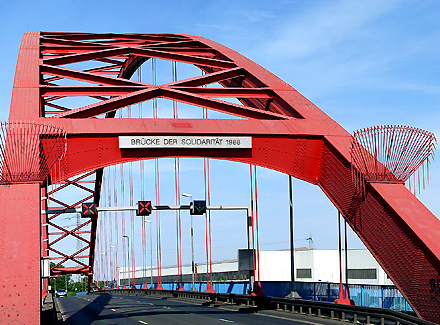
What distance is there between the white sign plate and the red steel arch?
0.21 metres

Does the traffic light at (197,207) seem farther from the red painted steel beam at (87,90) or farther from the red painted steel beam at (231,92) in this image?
the red painted steel beam at (87,90)

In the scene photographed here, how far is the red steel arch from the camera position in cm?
1468

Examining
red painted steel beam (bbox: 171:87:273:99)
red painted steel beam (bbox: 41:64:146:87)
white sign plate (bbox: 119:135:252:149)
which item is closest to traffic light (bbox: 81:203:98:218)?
red painted steel beam (bbox: 41:64:146:87)

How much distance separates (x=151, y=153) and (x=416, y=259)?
9178mm

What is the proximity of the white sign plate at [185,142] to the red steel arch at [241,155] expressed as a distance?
21cm

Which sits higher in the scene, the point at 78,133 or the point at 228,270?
the point at 78,133

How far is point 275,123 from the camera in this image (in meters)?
20.2

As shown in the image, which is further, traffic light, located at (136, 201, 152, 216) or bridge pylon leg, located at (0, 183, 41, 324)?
traffic light, located at (136, 201, 152, 216)

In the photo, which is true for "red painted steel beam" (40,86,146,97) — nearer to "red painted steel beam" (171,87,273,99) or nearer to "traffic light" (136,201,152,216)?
"red painted steel beam" (171,87,273,99)

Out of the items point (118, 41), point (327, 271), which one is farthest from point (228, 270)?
point (118, 41)

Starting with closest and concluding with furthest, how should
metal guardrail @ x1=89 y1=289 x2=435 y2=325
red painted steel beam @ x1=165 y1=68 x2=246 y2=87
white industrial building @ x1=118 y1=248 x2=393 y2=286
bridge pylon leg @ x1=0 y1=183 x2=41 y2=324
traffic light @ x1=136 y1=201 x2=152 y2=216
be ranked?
bridge pylon leg @ x1=0 y1=183 x2=41 y2=324 → metal guardrail @ x1=89 y1=289 x2=435 y2=325 → red painted steel beam @ x1=165 y1=68 x2=246 y2=87 → traffic light @ x1=136 y1=201 x2=152 y2=216 → white industrial building @ x1=118 y1=248 x2=393 y2=286

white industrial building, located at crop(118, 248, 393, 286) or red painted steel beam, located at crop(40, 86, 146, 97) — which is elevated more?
red painted steel beam, located at crop(40, 86, 146, 97)

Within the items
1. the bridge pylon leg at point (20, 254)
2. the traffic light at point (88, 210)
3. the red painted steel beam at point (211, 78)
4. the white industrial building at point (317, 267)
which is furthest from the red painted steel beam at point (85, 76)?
the white industrial building at point (317, 267)

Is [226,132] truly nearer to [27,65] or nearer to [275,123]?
[275,123]
